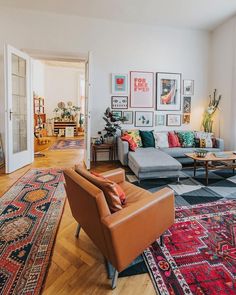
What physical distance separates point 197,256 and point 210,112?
428 centimetres

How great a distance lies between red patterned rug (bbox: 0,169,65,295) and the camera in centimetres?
155

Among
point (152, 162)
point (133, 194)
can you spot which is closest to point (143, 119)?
point (152, 162)

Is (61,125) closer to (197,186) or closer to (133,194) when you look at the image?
(197,186)

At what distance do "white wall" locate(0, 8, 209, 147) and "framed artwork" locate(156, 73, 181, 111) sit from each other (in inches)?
7.6

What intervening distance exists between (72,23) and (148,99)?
7.94 feet

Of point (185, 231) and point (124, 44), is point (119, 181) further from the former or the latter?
point (124, 44)

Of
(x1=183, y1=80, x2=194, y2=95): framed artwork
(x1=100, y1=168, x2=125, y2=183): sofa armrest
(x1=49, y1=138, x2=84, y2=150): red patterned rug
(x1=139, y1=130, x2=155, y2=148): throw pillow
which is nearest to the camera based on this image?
(x1=100, y1=168, x2=125, y2=183): sofa armrest

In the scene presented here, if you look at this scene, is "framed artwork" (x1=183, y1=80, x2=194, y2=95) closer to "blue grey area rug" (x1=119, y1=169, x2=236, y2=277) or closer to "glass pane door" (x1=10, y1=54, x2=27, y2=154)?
"blue grey area rug" (x1=119, y1=169, x2=236, y2=277)

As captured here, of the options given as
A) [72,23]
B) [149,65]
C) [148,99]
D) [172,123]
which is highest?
[72,23]

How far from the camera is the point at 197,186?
3.48m

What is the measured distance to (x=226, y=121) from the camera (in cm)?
514

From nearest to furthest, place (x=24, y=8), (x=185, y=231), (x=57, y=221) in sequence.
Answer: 1. (x=185, y=231)
2. (x=57, y=221)
3. (x=24, y=8)

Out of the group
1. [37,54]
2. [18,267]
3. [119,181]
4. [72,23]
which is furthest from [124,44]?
[18,267]

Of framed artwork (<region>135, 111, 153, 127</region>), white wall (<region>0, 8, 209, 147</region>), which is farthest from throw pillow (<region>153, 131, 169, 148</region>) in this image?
white wall (<region>0, 8, 209, 147</region>)
